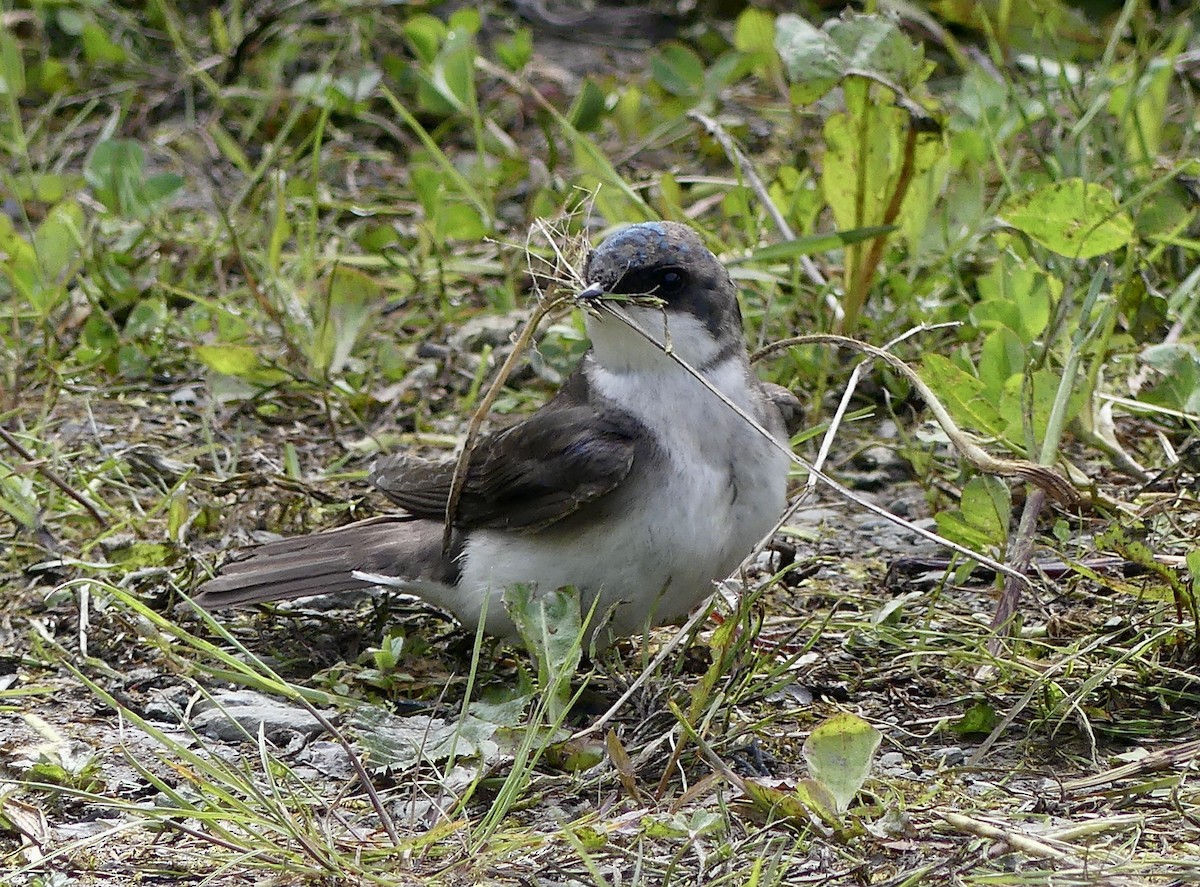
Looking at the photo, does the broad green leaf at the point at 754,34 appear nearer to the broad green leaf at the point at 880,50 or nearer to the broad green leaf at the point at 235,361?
the broad green leaf at the point at 880,50

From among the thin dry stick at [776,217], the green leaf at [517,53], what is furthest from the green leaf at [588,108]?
the thin dry stick at [776,217]

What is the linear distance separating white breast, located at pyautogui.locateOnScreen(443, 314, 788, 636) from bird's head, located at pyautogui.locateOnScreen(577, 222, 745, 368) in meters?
0.08

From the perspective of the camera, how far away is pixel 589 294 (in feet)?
11.8

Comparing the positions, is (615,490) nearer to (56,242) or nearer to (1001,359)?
(1001,359)

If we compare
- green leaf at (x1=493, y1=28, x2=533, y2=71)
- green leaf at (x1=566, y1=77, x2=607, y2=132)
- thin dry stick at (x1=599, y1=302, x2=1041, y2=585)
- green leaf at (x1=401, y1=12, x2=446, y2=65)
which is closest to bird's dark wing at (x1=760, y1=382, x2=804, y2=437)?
thin dry stick at (x1=599, y1=302, x2=1041, y2=585)

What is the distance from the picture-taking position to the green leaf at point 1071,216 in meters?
4.14

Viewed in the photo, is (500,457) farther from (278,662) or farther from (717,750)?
(717,750)

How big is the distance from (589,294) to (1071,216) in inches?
52.3

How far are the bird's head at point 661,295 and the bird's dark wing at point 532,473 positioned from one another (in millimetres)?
196

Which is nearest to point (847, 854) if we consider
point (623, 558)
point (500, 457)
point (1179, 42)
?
point (623, 558)

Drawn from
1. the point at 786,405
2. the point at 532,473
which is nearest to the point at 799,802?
the point at 532,473

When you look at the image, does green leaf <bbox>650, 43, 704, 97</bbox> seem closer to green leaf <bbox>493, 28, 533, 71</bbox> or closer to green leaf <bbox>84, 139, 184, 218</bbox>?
green leaf <bbox>493, 28, 533, 71</bbox>

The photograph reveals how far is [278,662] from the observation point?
3.90 meters

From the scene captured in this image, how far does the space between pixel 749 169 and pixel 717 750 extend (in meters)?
2.35
